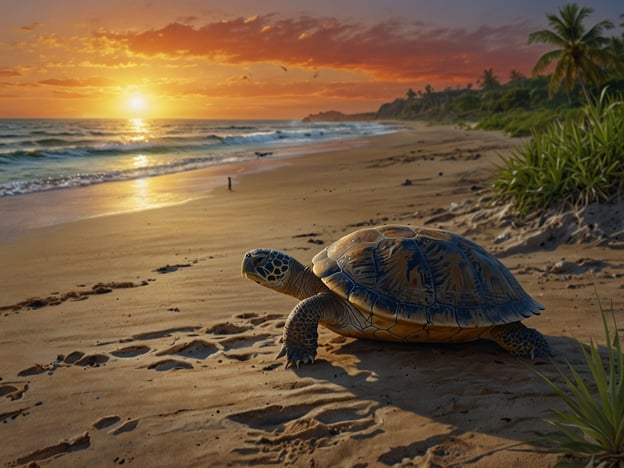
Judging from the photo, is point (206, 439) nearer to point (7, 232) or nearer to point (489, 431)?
point (489, 431)

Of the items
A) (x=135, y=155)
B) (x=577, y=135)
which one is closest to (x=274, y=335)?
(x=577, y=135)

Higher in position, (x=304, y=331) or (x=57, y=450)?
(x=304, y=331)

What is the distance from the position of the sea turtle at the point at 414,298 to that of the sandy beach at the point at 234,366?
0.19 m

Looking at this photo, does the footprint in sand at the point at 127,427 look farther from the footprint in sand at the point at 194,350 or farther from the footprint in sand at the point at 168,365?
the footprint in sand at the point at 194,350

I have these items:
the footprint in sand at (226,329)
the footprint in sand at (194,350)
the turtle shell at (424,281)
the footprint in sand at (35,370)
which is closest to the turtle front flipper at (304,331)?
the turtle shell at (424,281)

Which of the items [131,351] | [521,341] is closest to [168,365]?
[131,351]

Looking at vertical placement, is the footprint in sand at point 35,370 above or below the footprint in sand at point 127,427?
above

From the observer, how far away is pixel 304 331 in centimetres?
425

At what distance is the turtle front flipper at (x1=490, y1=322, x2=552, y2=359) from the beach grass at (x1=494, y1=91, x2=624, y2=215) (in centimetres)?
412

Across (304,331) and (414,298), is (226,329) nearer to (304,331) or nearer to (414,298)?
(304,331)

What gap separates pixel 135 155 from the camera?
30.0 metres

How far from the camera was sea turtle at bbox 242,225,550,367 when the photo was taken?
4.12 meters

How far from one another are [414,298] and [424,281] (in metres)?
0.19

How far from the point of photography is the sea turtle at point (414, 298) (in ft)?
13.5
